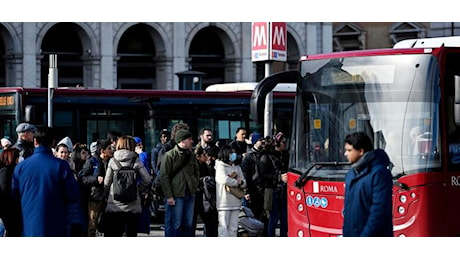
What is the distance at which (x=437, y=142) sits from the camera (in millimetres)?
12000

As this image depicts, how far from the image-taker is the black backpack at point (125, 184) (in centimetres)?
1306

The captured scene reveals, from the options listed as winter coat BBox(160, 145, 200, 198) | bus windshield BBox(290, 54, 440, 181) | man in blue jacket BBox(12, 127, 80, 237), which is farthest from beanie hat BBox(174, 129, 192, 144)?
man in blue jacket BBox(12, 127, 80, 237)

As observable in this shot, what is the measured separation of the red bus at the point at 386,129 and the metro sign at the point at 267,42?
7153mm

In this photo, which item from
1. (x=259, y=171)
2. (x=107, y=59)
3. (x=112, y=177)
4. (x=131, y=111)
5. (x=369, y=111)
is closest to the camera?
(x=369, y=111)

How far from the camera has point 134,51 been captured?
4288 cm

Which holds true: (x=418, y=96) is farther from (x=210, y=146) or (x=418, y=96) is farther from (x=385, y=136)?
(x=210, y=146)

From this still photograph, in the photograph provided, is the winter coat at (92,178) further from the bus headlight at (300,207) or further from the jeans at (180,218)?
the bus headlight at (300,207)

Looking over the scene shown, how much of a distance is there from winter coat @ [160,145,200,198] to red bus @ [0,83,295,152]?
8057 millimetres

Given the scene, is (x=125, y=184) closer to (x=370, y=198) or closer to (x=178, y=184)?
(x=178, y=184)

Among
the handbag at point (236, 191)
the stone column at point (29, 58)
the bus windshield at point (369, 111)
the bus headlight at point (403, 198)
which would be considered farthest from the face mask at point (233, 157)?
the stone column at point (29, 58)

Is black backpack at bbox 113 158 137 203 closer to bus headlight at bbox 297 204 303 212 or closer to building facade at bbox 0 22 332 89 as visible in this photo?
bus headlight at bbox 297 204 303 212

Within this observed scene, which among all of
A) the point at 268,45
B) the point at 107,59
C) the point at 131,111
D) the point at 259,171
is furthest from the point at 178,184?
the point at 107,59

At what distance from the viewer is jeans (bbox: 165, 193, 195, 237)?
13727mm

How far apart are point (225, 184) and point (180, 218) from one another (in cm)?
83
